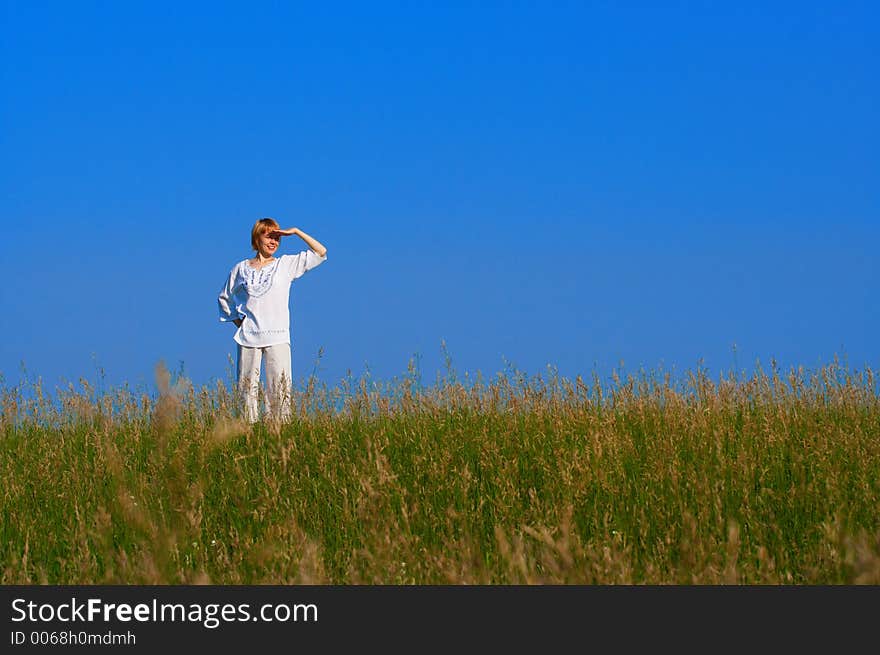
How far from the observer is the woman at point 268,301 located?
858cm

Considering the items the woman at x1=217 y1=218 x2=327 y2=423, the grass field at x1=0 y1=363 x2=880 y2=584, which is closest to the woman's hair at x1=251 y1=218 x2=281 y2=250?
the woman at x1=217 y1=218 x2=327 y2=423

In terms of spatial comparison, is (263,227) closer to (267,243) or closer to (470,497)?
(267,243)

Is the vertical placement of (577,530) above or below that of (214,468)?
below

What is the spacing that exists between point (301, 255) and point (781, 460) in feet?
17.4

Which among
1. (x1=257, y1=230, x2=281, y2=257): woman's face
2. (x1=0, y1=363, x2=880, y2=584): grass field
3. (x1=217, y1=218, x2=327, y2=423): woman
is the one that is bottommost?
(x1=0, y1=363, x2=880, y2=584): grass field

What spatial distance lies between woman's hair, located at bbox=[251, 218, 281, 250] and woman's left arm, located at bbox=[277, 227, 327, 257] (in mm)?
137

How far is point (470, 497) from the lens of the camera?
4.67 metres

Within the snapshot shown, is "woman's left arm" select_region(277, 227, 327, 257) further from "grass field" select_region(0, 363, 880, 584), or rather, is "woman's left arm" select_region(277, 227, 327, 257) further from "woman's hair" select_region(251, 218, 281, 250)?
"grass field" select_region(0, 363, 880, 584)

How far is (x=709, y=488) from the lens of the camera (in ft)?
14.0

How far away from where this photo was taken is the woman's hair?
877 centimetres

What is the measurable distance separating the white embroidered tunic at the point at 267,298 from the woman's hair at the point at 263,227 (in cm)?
30

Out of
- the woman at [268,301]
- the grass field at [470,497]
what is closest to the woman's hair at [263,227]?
the woman at [268,301]
